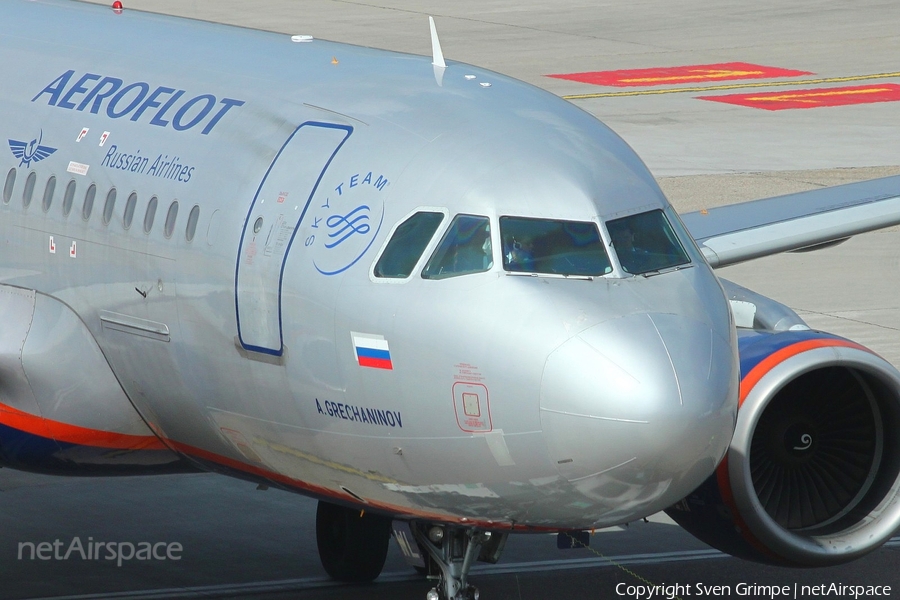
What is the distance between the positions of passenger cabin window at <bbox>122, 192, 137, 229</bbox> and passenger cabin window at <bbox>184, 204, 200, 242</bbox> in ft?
1.97

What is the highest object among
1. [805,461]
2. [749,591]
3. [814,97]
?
[805,461]

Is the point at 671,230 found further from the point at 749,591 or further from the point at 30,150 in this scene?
the point at 30,150

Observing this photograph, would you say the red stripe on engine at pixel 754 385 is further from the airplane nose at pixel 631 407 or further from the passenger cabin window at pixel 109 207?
the passenger cabin window at pixel 109 207

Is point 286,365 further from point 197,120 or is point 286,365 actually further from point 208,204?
point 197,120

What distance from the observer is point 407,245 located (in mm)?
8117

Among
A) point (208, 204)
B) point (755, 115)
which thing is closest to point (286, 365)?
point (208, 204)

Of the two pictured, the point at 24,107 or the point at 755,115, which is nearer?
the point at 24,107

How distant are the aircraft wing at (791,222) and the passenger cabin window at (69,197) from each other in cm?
548

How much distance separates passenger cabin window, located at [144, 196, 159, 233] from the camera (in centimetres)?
949

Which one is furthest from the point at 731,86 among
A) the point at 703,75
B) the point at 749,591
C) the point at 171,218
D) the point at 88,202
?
the point at 171,218

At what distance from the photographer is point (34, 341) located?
9.85 meters

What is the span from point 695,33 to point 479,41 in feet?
20.5

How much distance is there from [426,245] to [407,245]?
116mm

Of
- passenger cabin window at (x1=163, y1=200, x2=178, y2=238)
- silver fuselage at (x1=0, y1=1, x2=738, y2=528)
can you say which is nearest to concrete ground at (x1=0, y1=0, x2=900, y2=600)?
silver fuselage at (x1=0, y1=1, x2=738, y2=528)
